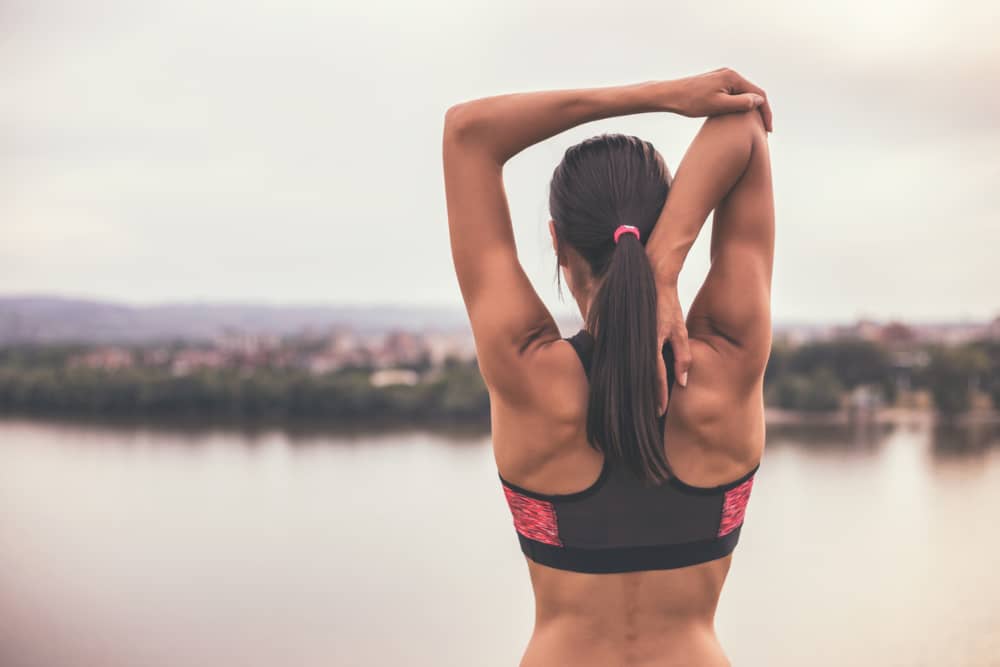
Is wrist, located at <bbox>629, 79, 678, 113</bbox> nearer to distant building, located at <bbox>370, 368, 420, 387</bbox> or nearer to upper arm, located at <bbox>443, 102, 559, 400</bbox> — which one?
upper arm, located at <bbox>443, 102, 559, 400</bbox>

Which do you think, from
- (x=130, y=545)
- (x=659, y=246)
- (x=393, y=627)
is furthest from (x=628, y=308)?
(x=130, y=545)

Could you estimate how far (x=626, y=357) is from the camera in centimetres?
62

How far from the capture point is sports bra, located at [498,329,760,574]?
67 cm

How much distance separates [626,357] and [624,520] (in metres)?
0.15

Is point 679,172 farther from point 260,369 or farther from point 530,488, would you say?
point 260,369

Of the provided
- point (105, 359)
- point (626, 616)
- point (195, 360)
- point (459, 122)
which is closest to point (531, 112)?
point (459, 122)

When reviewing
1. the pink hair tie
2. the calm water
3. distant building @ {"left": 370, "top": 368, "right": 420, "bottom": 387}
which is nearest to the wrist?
the pink hair tie

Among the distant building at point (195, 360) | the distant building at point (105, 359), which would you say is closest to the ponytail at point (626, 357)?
the distant building at point (195, 360)

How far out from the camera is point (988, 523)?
436 inches

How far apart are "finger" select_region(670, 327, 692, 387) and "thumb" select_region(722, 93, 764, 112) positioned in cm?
18

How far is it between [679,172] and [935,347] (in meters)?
11.6

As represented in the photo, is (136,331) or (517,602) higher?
(136,331)

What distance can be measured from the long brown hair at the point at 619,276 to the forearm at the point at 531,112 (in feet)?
0.13

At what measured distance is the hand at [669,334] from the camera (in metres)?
0.62
